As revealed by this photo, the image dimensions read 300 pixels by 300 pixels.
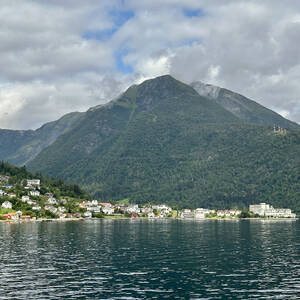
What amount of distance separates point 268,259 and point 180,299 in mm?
37650

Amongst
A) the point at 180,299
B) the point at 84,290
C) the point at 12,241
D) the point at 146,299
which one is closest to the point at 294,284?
the point at 180,299

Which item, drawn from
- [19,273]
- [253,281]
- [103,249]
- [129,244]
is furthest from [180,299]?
[129,244]

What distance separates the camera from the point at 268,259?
82.6m

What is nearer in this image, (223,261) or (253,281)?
(253,281)

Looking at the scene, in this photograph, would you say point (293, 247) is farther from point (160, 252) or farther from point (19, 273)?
point (19, 273)

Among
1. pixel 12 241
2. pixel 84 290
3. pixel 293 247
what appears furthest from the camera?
pixel 12 241

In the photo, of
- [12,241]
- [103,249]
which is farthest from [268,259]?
[12,241]

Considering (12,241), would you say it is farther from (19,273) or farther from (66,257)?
(19,273)

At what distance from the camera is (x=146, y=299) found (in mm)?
50562

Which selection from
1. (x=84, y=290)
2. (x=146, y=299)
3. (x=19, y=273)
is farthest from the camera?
(x=19, y=273)

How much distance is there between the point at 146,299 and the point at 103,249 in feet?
158

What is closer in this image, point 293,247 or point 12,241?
point 293,247

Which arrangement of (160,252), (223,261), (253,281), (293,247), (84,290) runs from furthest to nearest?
(293,247)
(160,252)
(223,261)
(253,281)
(84,290)

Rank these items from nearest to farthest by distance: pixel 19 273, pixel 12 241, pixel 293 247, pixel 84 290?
pixel 84 290
pixel 19 273
pixel 293 247
pixel 12 241
